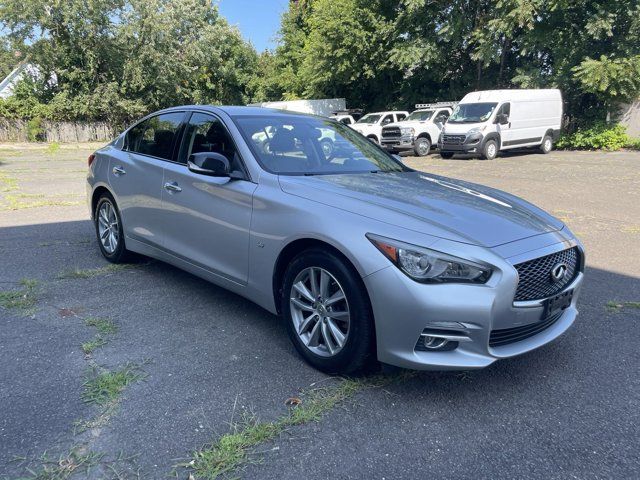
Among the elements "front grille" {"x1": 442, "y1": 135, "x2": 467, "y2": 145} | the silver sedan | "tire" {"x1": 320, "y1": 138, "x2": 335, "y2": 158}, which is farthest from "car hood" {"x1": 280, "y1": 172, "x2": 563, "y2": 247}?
"front grille" {"x1": 442, "y1": 135, "x2": 467, "y2": 145}

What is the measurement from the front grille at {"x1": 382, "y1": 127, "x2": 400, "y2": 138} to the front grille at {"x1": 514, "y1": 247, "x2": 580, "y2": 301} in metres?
Result: 19.7

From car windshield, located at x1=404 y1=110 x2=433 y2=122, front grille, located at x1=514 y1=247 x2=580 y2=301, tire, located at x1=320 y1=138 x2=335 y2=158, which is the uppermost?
car windshield, located at x1=404 y1=110 x2=433 y2=122

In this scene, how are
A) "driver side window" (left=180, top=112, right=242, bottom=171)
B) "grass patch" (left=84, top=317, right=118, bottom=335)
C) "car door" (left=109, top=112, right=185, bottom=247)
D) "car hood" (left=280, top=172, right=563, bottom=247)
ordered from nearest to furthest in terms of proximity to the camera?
"car hood" (left=280, top=172, right=563, bottom=247) → "grass patch" (left=84, top=317, right=118, bottom=335) → "driver side window" (left=180, top=112, right=242, bottom=171) → "car door" (left=109, top=112, right=185, bottom=247)

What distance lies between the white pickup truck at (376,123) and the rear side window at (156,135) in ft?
61.7

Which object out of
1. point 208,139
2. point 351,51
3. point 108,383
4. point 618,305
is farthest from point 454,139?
point 108,383

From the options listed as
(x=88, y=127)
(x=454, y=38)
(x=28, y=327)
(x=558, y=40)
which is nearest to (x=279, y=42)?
(x=88, y=127)

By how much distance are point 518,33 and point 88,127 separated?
2549cm

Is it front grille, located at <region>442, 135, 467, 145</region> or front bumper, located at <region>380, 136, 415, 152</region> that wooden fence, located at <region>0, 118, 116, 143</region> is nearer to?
front bumper, located at <region>380, 136, 415, 152</region>

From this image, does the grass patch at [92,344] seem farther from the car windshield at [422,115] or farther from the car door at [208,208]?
the car windshield at [422,115]

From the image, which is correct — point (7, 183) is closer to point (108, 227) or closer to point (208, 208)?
point (108, 227)

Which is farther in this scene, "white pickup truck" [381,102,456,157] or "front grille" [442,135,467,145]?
Result: "white pickup truck" [381,102,456,157]

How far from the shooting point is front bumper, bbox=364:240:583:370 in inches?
108

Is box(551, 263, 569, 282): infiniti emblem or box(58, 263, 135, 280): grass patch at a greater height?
box(551, 263, 569, 282): infiniti emblem

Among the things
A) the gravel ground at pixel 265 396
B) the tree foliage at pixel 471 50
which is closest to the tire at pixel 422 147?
the tree foliage at pixel 471 50
